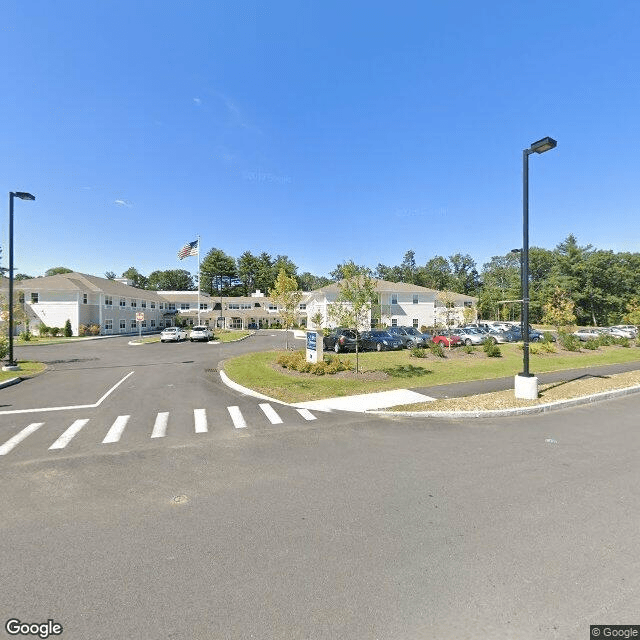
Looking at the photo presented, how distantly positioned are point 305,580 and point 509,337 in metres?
33.8

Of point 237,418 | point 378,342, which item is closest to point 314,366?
point 237,418

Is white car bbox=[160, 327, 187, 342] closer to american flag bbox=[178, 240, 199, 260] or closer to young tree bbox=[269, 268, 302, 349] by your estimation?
american flag bbox=[178, 240, 199, 260]

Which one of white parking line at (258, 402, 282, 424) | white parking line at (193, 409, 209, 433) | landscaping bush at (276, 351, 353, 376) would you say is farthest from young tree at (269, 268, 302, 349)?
white parking line at (193, 409, 209, 433)

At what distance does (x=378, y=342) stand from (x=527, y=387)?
48.2ft

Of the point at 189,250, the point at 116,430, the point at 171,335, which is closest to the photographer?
the point at 116,430

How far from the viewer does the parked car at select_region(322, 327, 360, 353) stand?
77.2 ft

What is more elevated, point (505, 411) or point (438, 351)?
point (438, 351)

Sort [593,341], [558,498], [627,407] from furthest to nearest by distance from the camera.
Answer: [593,341], [627,407], [558,498]

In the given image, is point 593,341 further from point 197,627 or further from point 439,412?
point 197,627

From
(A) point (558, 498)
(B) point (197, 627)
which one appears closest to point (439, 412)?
(A) point (558, 498)

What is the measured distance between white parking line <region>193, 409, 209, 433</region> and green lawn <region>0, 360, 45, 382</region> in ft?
34.2

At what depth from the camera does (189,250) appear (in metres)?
40.3

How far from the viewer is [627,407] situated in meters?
9.79

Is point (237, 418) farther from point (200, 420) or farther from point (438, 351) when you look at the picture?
point (438, 351)
